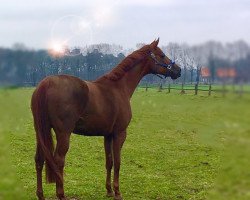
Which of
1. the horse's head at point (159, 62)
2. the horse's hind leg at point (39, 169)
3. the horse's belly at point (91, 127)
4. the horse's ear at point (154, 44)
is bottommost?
the horse's hind leg at point (39, 169)

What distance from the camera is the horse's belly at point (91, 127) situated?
983 cm

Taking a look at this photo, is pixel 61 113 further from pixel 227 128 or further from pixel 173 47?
pixel 173 47

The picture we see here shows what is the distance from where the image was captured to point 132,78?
11367 mm

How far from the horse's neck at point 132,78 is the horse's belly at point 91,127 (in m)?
1.42

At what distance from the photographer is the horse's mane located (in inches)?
430

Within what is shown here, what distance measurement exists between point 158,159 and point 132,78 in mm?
6452

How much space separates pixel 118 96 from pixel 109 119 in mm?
786

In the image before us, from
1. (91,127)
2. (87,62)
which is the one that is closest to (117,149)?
(91,127)

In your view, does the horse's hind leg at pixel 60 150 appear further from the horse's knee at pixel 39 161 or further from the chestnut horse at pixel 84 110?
the horse's knee at pixel 39 161

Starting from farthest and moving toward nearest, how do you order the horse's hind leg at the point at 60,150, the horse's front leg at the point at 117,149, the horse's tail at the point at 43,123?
the horse's front leg at the point at 117,149 < the horse's tail at the point at 43,123 < the horse's hind leg at the point at 60,150

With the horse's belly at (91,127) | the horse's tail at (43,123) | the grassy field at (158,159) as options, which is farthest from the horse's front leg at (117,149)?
the horse's tail at (43,123)

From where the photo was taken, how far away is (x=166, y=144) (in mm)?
20453

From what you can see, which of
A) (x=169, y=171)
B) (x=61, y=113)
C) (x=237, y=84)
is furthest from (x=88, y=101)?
(x=237, y=84)

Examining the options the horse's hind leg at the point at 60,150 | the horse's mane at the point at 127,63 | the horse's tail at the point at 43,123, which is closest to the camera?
the horse's hind leg at the point at 60,150
